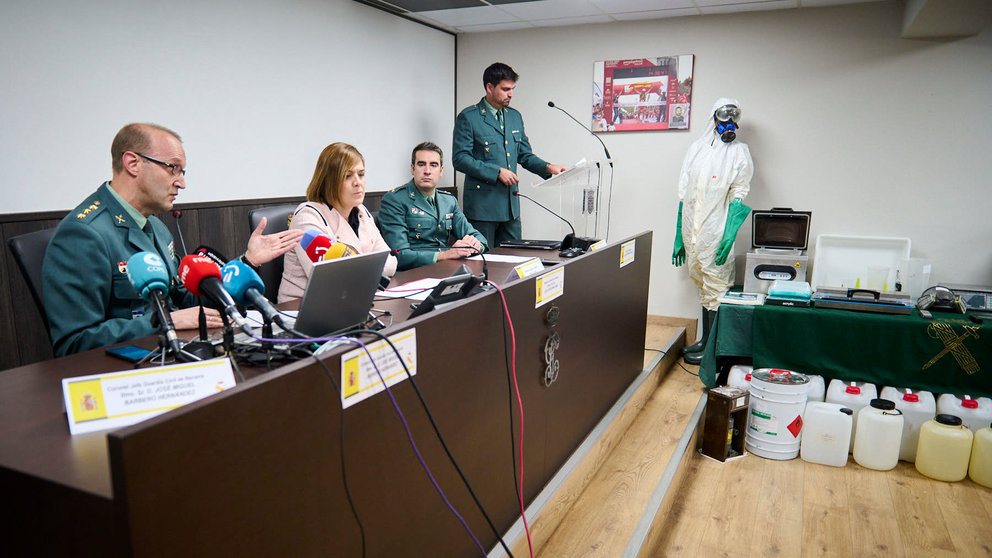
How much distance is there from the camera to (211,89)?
9.09 ft

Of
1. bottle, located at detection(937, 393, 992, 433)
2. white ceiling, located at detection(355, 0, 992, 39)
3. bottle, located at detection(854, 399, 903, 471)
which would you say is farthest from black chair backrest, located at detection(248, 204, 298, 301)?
bottle, located at detection(937, 393, 992, 433)

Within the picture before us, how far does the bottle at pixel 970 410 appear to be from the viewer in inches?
101

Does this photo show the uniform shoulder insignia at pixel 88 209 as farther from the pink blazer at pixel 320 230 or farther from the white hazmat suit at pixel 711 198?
the white hazmat suit at pixel 711 198

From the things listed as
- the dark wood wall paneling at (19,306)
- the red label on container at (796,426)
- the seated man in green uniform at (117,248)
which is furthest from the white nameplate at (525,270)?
the dark wood wall paneling at (19,306)

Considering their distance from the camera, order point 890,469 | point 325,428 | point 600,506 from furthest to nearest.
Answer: point 890,469 < point 600,506 < point 325,428

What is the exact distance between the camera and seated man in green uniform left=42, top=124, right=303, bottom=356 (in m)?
1.42

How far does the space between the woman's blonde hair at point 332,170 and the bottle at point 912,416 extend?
2495mm

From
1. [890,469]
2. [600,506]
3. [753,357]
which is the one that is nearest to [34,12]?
[600,506]

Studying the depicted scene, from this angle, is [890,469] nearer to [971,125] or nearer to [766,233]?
[766,233]

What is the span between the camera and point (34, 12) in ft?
6.93

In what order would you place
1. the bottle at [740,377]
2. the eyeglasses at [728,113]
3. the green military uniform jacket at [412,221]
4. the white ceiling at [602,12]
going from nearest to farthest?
the green military uniform jacket at [412,221], the bottle at [740,377], the white ceiling at [602,12], the eyeglasses at [728,113]

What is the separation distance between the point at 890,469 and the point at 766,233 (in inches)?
55.7

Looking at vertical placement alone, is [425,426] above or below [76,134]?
below

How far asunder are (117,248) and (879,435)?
9.34 ft
